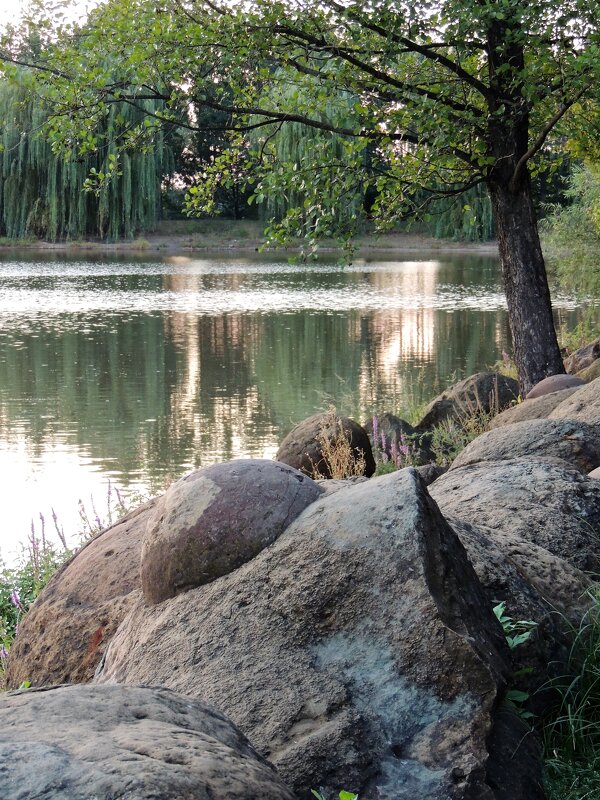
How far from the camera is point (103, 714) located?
1994 mm

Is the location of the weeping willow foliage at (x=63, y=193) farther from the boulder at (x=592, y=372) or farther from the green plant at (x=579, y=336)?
the boulder at (x=592, y=372)

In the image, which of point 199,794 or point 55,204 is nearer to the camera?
point 199,794

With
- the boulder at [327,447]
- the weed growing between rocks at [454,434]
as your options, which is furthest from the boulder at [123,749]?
the weed growing between rocks at [454,434]

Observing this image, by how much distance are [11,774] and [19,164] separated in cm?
4066

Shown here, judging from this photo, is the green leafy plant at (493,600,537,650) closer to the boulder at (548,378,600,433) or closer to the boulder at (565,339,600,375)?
the boulder at (548,378,600,433)

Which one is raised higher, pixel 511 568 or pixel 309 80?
pixel 309 80

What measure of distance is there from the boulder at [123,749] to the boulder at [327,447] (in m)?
6.21

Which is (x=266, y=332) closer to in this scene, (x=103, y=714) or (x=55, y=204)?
(x=103, y=714)

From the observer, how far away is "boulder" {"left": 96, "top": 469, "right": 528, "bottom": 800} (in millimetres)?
2523

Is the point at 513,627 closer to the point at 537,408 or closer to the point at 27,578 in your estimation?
Result: the point at 27,578

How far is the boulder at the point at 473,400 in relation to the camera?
10375 millimetres

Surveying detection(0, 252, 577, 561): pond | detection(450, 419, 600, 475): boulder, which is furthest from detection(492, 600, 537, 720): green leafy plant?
detection(0, 252, 577, 561): pond

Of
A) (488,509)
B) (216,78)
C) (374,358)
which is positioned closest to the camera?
(488,509)

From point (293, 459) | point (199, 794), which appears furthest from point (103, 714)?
point (293, 459)
